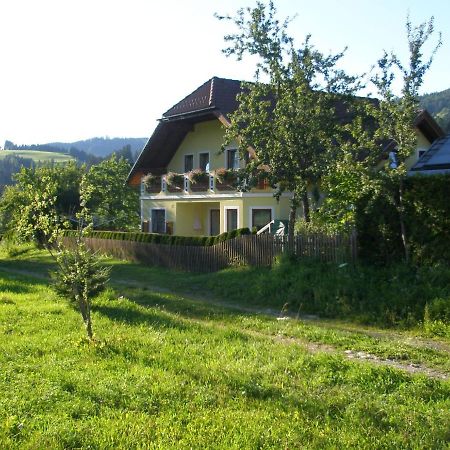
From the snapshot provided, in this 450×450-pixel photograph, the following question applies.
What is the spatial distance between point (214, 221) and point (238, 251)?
12.1 meters

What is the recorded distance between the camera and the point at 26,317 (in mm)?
11398

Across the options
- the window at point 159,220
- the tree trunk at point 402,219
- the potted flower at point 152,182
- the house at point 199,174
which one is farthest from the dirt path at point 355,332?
the potted flower at point 152,182

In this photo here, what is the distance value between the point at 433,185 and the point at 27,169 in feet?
118

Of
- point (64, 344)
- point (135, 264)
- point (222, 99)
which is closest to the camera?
point (64, 344)

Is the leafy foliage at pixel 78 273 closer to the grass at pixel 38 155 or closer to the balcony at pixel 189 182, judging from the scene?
the balcony at pixel 189 182

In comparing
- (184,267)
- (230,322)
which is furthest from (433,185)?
(184,267)

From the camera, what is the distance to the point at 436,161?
1819 cm

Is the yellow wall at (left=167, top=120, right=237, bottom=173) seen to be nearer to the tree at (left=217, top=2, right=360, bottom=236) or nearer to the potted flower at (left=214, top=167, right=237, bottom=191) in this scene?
the potted flower at (left=214, top=167, right=237, bottom=191)

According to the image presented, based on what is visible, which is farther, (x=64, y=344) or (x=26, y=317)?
(x=26, y=317)

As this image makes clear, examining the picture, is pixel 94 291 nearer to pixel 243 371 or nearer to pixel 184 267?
pixel 243 371

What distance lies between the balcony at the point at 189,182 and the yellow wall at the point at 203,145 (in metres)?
1.24

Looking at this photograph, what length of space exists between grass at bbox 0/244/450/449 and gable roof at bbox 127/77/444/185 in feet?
48.9

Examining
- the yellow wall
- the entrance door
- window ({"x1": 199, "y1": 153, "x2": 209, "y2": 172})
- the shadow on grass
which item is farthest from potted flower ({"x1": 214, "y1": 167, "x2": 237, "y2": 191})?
the shadow on grass

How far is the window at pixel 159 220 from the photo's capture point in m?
31.4
